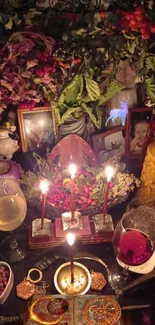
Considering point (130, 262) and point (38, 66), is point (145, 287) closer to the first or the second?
point (130, 262)

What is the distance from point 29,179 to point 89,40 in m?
1.05

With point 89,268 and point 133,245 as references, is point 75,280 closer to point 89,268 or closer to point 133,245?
point 89,268

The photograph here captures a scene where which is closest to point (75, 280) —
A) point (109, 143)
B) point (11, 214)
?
point (11, 214)

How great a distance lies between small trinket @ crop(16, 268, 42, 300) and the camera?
2.34 meters

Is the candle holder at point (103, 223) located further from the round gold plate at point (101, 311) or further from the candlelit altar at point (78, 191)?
the round gold plate at point (101, 311)

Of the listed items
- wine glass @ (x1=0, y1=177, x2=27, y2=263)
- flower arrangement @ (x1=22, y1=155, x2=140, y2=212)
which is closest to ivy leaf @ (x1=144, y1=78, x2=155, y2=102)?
flower arrangement @ (x1=22, y1=155, x2=140, y2=212)

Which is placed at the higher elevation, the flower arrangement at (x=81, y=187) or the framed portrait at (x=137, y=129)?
the framed portrait at (x=137, y=129)

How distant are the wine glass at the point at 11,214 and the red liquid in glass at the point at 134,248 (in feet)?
2.06

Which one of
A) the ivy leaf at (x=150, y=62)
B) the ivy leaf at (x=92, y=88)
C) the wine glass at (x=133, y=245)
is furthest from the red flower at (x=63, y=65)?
the wine glass at (x=133, y=245)

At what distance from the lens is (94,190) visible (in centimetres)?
277

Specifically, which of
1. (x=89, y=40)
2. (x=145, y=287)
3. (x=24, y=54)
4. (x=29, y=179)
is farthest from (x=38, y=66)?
(x=145, y=287)

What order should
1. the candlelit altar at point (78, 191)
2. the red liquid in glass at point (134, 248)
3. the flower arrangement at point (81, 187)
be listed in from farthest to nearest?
the flower arrangement at point (81, 187), the candlelit altar at point (78, 191), the red liquid in glass at point (134, 248)

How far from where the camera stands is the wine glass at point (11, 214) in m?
2.43

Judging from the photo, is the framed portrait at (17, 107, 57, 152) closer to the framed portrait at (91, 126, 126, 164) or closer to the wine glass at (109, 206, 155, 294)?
the framed portrait at (91, 126, 126, 164)
